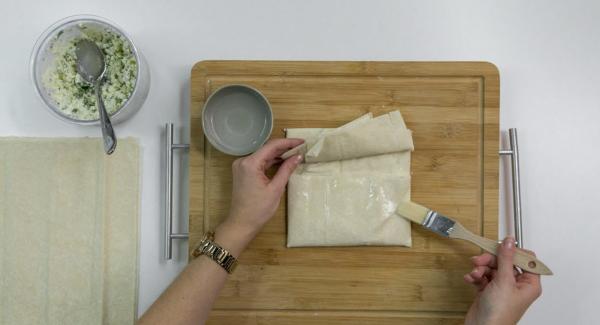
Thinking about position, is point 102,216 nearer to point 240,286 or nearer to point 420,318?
point 240,286

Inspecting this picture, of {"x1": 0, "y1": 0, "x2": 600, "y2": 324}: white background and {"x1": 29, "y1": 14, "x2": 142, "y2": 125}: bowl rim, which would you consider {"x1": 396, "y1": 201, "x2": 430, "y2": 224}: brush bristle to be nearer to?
{"x1": 0, "y1": 0, "x2": 600, "y2": 324}: white background

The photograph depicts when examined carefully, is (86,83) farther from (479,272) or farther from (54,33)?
(479,272)

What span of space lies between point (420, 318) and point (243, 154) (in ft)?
1.82

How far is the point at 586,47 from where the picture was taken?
3.27ft

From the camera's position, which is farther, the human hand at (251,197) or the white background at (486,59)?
the white background at (486,59)

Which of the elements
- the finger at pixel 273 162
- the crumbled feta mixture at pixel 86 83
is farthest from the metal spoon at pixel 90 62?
the finger at pixel 273 162

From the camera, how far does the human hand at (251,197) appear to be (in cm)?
87

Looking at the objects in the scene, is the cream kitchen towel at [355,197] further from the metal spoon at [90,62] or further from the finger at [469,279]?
the metal spoon at [90,62]

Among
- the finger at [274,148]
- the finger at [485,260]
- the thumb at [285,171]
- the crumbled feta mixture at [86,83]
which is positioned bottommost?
the finger at [485,260]

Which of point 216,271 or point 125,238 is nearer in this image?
point 216,271

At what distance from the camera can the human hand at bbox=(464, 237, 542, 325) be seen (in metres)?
0.84

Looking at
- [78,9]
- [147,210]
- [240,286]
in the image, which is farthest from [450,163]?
[78,9]

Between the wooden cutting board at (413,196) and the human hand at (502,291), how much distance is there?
0.06m

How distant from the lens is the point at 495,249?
2.92ft
